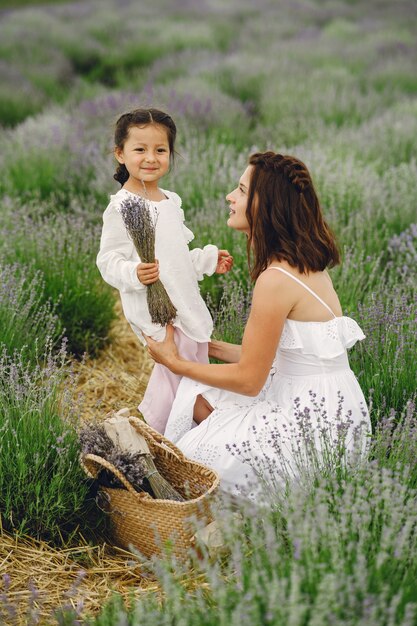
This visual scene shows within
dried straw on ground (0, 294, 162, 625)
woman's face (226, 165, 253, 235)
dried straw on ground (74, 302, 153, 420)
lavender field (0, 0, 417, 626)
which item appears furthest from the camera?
dried straw on ground (74, 302, 153, 420)

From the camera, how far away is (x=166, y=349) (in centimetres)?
278

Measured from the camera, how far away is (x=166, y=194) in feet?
9.68

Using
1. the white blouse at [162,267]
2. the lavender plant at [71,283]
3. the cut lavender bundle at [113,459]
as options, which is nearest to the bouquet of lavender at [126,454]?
the cut lavender bundle at [113,459]

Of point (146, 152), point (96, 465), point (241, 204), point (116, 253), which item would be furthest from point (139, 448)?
point (146, 152)

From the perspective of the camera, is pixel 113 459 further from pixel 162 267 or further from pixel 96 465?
pixel 162 267

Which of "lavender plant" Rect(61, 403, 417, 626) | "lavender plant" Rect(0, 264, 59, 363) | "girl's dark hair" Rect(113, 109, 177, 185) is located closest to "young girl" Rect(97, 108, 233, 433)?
"girl's dark hair" Rect(113, 109, 177, 185)

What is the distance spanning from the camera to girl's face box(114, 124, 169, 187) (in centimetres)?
273

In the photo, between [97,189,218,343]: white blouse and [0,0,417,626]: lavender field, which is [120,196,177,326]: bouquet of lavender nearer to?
[97,189,218,343]: white blouse

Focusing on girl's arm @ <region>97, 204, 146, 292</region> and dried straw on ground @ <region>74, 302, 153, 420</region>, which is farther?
dried straw on ground @ <region>74, 302, 153, 420</region>

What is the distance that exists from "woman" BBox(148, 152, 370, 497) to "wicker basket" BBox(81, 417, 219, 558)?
3.1 inches

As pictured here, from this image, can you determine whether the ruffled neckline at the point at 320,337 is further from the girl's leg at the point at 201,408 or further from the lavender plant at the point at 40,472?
the lavender plant at the point at 40,472

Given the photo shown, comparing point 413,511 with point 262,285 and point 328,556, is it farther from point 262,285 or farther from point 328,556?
point 262,285

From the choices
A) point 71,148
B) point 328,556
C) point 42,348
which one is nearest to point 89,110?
point 71,148

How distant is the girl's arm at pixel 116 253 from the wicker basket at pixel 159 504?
1.63ft
